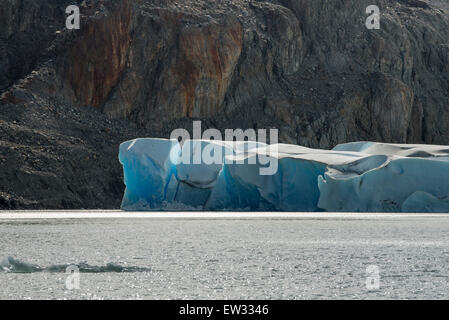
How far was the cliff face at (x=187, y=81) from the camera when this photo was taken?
189 ft

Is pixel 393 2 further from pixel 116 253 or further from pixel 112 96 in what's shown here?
pixel 116 253

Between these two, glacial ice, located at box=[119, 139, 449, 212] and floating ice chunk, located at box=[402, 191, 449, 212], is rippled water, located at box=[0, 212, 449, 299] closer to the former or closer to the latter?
floating ice chunk, located at box=[402, 191, 449, 212]

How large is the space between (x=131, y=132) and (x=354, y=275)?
4773cm

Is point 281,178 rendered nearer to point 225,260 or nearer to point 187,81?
point 225,260

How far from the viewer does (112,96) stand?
64812 mm

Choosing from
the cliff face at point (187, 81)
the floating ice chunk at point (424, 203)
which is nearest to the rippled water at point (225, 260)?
the floating ice chunk at point (424, 203)

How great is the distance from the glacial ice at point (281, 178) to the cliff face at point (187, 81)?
13.4 m

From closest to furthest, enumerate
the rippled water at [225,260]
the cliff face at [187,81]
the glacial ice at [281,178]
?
the rippled water at [225,260] < the glacial ice at [281,178] < the cliff face at [187,81]

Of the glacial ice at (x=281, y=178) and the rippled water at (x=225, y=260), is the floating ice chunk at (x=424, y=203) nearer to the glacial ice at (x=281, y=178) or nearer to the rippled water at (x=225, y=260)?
the glacial ice at (x=281, y=178)

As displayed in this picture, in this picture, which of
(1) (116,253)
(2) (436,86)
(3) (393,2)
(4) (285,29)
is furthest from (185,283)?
(3) (393,2)

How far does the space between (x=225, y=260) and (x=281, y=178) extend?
21250mm

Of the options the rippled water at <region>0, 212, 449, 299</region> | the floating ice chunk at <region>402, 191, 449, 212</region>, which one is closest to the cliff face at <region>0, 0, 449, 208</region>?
the floating ice chunk at <region>402, 191, 449, 212</region>

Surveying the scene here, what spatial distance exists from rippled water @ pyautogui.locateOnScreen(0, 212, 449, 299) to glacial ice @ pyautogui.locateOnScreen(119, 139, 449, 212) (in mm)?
5357

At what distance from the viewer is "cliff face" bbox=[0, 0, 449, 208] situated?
189 feet
